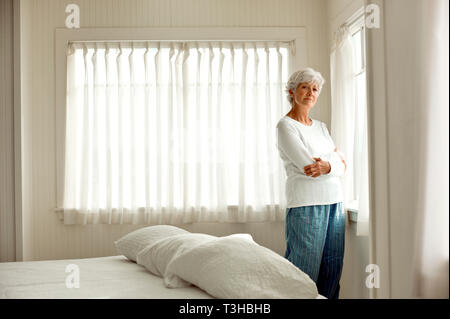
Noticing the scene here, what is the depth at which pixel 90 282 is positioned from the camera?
6.79ft

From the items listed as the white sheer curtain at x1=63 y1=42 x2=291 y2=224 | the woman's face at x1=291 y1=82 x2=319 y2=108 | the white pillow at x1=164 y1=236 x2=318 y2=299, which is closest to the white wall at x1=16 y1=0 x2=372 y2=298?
the white sheer curtain at x1=63 y1=42 x2=291 y2=224

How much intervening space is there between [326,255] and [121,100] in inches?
75.3

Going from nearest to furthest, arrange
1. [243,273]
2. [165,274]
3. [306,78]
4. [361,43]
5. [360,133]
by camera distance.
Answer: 1. [243,273]
2. [165,274]
3. [306,78]
4. [360,133]
5. [361,43]

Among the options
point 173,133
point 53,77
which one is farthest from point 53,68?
point 173,133

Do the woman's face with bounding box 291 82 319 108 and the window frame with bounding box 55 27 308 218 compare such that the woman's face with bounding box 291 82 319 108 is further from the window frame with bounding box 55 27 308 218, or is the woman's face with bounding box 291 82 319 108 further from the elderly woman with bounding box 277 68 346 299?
the window frame with bounding box 55 27 308 218

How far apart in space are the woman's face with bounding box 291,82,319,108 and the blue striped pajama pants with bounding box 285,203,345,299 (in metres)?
0.65

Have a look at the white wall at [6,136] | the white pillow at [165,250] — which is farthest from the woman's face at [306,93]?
the white wall at [6,136]

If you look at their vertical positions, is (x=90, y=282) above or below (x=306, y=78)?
below

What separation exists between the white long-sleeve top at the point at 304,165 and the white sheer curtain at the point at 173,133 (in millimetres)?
775

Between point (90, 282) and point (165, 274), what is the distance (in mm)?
387

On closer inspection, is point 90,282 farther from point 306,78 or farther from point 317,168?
point 306,78

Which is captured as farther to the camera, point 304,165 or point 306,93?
point 306,93

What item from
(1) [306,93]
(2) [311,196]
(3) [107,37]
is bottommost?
(2) [311,196]

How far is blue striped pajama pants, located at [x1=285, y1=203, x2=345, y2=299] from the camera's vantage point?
2793 mm
